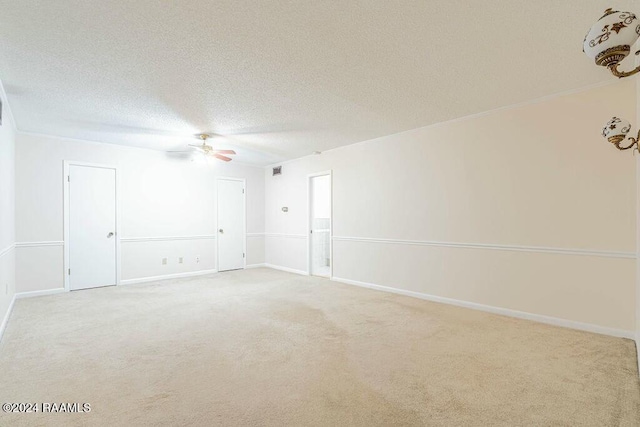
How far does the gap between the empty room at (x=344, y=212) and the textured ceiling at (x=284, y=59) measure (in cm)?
2

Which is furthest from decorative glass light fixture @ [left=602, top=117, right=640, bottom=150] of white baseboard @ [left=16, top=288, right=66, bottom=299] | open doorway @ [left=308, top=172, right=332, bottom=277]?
white baseboard @ [left=16, top=288, right=66, bottom=299]

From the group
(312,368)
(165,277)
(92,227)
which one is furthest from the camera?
(165,277)

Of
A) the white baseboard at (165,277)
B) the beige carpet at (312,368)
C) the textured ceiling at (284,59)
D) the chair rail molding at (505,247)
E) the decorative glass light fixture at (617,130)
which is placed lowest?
the beige carpet at (312,368)

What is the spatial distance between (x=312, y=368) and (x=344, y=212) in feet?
12.3

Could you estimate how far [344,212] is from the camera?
5.97 meters

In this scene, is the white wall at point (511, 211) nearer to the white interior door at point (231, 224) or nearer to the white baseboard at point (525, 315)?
the white baseboard at point (525, 315)

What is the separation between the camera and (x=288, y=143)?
5617 mm

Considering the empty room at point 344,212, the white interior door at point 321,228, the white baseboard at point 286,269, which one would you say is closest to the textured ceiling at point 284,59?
the empty room at point 344,212

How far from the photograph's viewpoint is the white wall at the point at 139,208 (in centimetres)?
496

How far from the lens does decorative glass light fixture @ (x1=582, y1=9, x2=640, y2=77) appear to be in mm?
1172

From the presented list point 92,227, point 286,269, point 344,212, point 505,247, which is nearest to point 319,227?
point 286,269

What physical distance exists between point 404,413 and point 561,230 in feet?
9.42

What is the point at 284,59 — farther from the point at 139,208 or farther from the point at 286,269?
the point at 286,269

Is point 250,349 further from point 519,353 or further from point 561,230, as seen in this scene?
point 561,230
